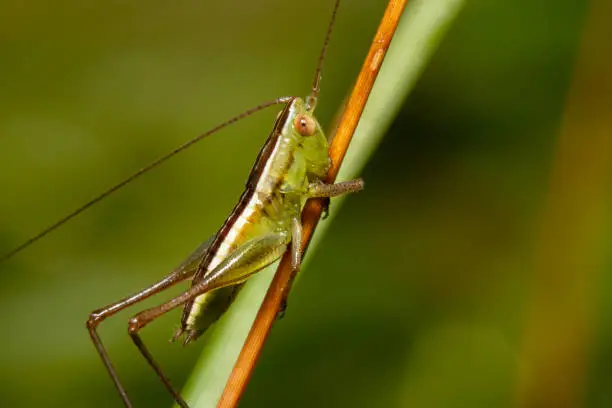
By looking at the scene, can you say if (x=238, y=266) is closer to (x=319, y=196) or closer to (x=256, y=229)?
(x=256, y=229)

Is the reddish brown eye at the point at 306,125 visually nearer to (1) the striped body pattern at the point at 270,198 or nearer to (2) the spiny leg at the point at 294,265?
(1) the striped body pattern at the point at 270,198

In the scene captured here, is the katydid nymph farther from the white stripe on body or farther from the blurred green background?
the blurred green background

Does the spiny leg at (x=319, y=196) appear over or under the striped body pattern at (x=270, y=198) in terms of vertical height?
over

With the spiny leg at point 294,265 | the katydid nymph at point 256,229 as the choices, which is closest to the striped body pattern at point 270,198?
the katydid nymph at point 256,229

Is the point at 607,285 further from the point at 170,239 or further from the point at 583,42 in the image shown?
the point at 170,239

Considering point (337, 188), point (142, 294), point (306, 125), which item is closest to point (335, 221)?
point (306, 125)

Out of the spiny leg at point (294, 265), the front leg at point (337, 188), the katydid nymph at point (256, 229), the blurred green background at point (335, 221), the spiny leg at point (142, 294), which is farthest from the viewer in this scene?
the blurred green background at point (335, 221)

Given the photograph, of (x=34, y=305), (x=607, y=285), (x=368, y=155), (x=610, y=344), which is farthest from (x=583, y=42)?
(x=34, y=305)
